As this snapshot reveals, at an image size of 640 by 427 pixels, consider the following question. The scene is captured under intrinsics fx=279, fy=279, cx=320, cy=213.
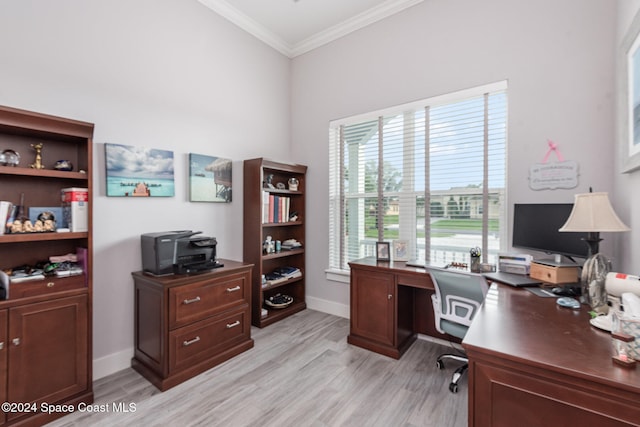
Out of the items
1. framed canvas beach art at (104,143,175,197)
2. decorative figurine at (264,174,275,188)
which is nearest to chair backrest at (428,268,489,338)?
decorative figurine at (264,174,275,188)

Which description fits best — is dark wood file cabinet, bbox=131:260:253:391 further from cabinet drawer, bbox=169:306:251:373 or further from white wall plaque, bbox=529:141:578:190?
white wall plaque, bbox=529:141:578:190

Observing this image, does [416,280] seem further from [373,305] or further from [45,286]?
[45,286]

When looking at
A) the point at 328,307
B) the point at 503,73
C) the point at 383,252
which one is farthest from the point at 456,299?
the point at 503,73

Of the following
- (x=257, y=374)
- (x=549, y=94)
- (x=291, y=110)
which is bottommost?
(x=257, y=374)

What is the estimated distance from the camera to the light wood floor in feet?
5.78

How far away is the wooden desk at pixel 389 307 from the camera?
248 centimetres

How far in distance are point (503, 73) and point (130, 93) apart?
319cm

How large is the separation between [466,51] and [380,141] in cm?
112

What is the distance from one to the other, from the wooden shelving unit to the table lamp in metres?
2.96

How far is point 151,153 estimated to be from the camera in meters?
2.47

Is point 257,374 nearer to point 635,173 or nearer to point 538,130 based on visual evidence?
point 635,173

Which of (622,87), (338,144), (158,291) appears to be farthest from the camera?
(338,144)

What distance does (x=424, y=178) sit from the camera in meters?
2.87

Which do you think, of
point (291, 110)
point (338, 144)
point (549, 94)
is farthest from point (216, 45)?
point (549, 94)
